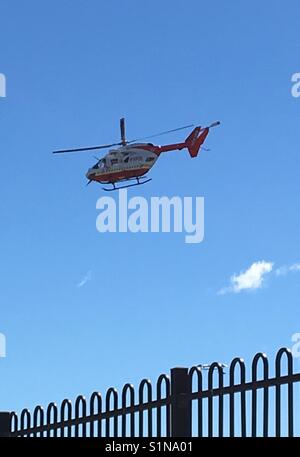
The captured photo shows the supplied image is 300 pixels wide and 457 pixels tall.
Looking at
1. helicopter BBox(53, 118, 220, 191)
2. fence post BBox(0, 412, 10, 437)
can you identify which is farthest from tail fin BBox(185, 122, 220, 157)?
fence post BBox(0, 412, 10, 437)

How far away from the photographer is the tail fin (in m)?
69.9

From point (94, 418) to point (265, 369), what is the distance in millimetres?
2919

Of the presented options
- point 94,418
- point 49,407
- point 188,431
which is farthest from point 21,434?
point 188,431

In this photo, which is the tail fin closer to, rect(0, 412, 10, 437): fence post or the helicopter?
the helicopter

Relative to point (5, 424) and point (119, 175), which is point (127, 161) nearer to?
point (119, 175)

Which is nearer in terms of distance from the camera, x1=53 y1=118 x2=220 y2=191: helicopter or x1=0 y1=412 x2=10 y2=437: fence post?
x1=0 y1=412 x2=10 y2=437: fence post

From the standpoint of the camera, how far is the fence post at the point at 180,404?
9.71m

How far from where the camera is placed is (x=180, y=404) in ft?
32.1

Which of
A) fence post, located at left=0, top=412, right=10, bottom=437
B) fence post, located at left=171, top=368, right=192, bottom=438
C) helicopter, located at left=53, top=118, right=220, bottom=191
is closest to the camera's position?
fence post, located at left=171, top=368, right=192, bottom=438

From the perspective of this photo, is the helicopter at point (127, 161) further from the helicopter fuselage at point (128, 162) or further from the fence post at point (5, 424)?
the fence post at point (5, 424)

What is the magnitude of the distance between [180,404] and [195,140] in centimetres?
6081

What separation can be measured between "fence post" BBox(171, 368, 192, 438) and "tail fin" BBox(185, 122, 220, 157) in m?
60.2
